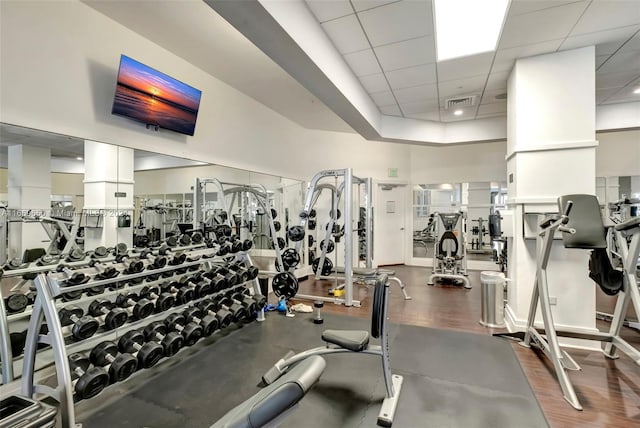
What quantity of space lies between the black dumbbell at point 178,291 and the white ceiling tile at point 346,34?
283 centimetres

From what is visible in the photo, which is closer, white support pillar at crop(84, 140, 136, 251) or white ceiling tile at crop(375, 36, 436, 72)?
white support pillar at crop(84, 140, 136, 251)

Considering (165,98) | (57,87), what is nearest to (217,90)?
(165,98)

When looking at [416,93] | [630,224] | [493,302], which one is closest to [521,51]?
[416,93]

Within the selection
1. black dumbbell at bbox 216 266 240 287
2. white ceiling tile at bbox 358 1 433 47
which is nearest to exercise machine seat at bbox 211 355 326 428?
black dumbbell at bbox 216 266 240 287

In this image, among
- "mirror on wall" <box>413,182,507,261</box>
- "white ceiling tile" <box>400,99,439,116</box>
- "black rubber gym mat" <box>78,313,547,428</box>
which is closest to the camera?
"black rubber gym mat" <box>78,313,547,428</box>

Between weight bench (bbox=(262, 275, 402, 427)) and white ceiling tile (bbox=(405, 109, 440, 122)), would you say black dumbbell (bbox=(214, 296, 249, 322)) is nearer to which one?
weight bench (bbox=(262, 275, 402, 427))

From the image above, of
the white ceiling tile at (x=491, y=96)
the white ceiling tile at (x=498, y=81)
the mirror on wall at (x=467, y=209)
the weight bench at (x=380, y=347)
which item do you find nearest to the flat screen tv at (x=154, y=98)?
the weight bench at (x=380, y=347)

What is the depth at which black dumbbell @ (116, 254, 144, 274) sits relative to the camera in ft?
8.17

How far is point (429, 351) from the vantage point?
2.97 metres

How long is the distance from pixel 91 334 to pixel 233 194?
2.82 metres

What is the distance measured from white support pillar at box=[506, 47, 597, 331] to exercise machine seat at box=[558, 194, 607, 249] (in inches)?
18.5

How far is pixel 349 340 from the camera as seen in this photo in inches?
86.9

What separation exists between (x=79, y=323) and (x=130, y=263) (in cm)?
58

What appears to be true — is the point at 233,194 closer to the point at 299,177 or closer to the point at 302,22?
the point at 299,177
